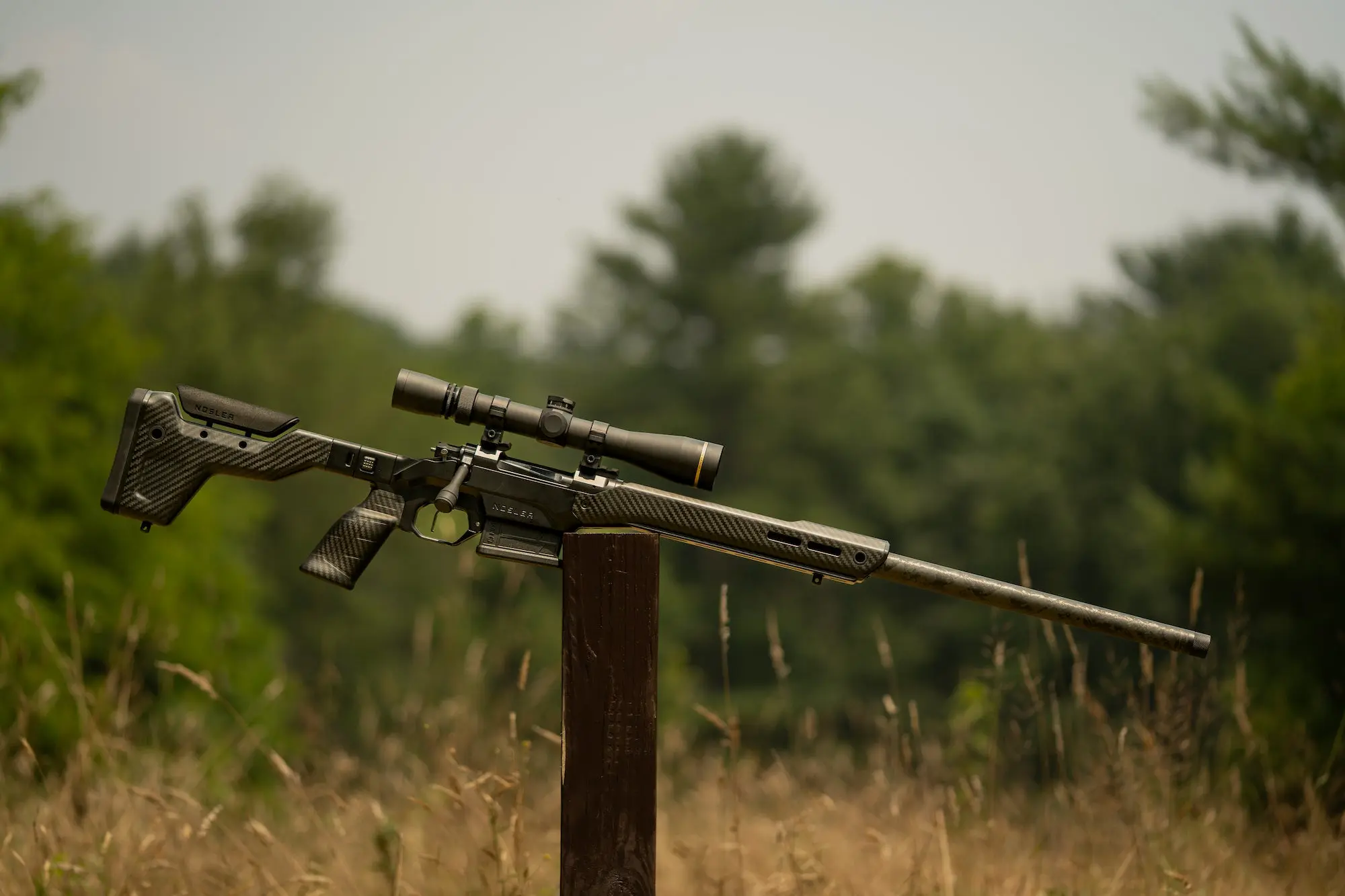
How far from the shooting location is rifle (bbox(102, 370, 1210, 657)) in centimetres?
287

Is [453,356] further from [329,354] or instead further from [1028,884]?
[1028,884]

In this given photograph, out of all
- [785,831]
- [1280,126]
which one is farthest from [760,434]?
[785,831]

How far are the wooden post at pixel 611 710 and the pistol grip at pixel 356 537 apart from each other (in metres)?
0.59

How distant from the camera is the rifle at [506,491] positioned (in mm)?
2869

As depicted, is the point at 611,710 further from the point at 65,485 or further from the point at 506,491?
the point at 65,485

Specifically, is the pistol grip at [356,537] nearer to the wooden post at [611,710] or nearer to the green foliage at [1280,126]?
the wooden post at [611,710]

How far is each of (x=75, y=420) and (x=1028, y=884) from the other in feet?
37.5

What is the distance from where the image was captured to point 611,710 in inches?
107

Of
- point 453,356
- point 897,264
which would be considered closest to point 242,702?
point 453,356

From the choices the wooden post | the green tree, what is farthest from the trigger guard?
the green tree

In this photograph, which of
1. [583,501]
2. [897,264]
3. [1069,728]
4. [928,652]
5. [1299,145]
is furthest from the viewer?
[897,264]

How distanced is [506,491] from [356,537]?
44 centimetres

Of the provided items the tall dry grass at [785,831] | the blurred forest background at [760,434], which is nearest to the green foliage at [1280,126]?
the blurred forest background at [760,434]

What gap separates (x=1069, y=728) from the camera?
452cm
